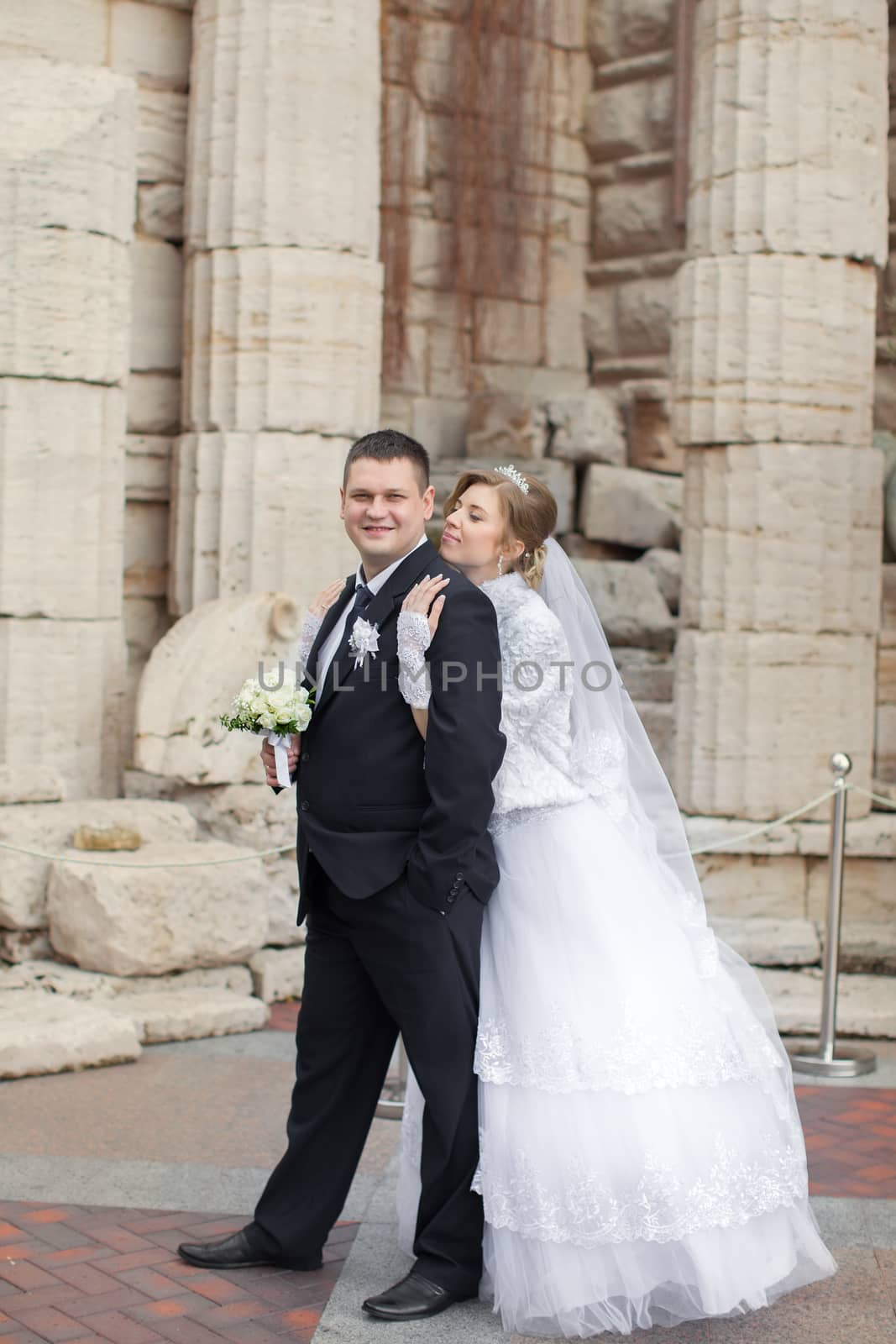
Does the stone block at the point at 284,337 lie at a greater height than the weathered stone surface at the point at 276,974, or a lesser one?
greater

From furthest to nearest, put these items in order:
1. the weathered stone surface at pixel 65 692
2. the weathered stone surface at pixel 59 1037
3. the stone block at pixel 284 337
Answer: the stone block at pixel 284 337 < the weathered stone surface at pixel 65 692 < the weathered stone surface at pixel 59 1037

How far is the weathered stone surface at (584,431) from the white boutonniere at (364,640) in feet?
22.3

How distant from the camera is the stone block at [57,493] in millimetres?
7152

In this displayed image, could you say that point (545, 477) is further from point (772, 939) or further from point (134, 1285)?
point (134, 1285)

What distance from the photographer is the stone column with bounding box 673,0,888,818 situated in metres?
7.34

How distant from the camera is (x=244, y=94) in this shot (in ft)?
24.9

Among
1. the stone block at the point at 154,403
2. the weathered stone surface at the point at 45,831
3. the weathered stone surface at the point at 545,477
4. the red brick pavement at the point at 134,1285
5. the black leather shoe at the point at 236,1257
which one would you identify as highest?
the stone block at the point at 154,403

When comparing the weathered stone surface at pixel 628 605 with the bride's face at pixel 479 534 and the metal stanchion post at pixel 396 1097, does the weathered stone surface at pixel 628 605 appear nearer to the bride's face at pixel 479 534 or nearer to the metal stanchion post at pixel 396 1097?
the metal stanchion post at pixel 396 1097

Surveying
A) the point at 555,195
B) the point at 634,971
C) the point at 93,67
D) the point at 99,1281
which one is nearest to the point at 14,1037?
the point at 99,1281

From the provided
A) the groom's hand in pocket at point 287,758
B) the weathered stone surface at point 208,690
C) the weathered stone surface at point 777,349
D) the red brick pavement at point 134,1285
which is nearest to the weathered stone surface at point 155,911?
the weathered stone surface at point 208,690

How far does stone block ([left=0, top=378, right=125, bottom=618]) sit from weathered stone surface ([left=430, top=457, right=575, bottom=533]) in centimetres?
294

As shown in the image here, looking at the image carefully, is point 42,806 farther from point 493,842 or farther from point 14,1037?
point 493,842

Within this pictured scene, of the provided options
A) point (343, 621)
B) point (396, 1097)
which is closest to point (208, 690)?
point (396, 1097)

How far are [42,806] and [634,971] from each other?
139 inches
